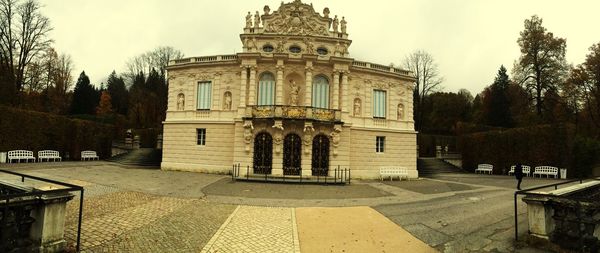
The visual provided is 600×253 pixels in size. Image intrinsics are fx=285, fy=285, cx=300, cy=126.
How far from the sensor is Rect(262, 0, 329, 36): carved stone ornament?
2369 centimetres

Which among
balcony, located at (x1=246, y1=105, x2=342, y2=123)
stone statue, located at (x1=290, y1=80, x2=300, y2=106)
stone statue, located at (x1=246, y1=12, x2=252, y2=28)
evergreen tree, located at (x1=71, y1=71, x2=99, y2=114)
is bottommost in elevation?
balcony, located at (x1=246, y1=105, x2=342, y2=123)

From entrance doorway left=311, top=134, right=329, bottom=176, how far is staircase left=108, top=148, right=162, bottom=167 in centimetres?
1438

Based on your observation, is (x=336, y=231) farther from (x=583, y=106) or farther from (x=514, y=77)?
(x=583, y=106)

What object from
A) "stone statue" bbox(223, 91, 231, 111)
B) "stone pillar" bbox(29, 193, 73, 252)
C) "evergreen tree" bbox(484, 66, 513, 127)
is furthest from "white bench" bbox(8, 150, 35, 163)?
"evergreen tree" bbox(484, 66, 513, 127)

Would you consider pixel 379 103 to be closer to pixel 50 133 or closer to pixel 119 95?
pixel 50 133

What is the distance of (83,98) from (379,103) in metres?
50.0

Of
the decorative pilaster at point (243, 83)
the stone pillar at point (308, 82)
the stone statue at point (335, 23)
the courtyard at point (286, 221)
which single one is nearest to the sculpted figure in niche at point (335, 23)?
the stone statue at point (335, 23)

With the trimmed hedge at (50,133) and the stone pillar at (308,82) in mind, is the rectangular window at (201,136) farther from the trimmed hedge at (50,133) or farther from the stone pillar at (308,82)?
the trimmed hedge at (50,133)

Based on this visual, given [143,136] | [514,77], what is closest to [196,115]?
[143,136]

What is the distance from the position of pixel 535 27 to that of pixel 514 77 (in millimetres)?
5113

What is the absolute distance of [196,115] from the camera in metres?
23.3

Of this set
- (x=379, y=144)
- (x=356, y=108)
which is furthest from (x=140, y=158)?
(x=379, y=144)

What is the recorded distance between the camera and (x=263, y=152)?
2122 centimetres

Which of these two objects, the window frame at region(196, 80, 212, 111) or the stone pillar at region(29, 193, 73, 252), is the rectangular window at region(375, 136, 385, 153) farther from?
the stone pillar at region(29, 193, 73, 252)
